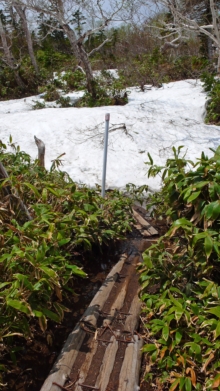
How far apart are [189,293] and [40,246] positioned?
1.22m

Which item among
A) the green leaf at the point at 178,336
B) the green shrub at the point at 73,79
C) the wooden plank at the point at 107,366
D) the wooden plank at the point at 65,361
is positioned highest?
the green shrub at the point at 73,79

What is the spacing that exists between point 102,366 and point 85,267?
143 cm

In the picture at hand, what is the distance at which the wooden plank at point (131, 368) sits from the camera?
Result: 2.25 m

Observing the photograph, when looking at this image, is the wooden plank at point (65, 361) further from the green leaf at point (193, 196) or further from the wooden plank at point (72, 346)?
the green leaf at point (193, 196)

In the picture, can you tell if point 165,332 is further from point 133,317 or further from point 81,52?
point 81,52

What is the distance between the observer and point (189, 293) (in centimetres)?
258

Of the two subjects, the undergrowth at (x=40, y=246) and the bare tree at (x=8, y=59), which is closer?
the undergrowth at (x=40, y=246)

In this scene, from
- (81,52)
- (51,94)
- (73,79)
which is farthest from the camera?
(73,79)

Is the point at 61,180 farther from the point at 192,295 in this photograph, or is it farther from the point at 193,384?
the point at 193,384

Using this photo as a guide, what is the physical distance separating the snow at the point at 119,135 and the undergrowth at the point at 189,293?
2714mm

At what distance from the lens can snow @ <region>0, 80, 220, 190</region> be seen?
6176 mm

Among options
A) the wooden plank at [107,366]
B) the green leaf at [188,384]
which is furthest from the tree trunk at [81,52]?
A: the green leaf at [188,384]

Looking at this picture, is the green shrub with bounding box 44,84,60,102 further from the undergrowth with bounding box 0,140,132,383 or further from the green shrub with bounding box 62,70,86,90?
the undergrowth with bounding box 0,140,132,383

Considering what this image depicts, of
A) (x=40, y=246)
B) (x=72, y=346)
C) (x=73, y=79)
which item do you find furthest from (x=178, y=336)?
(x=73, y=79)
